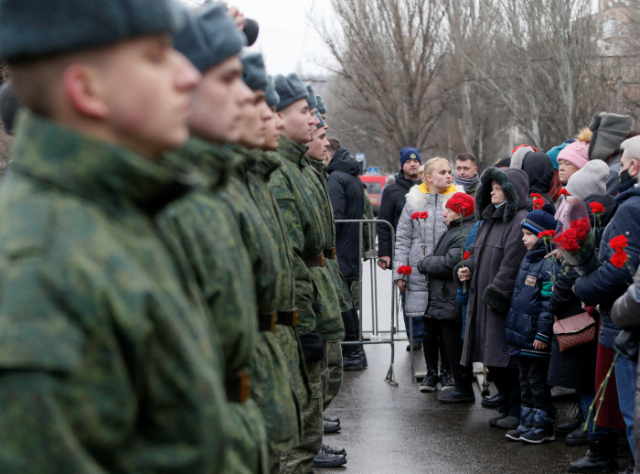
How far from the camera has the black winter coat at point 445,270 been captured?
7148 millimetres

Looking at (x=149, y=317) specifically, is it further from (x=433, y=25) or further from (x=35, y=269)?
(x=433, y=25)

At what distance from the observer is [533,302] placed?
19.4 feet

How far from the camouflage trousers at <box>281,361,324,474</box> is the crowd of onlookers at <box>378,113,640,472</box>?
1494 mm

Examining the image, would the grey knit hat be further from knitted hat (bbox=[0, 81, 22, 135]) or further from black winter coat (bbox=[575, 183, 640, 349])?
knitted hat (bbox=[0, 81, 22, 135])

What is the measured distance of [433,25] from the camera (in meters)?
32.9

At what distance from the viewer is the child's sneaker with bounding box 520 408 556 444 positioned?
6.04 metres

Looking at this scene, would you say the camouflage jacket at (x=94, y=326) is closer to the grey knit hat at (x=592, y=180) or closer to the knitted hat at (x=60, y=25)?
the knitted hat at (x=60, y=25)

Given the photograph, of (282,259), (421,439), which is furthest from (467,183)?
(282,259)

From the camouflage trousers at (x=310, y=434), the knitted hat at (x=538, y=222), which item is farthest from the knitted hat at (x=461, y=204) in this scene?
the camouflage trousers at (x=310, y=434)

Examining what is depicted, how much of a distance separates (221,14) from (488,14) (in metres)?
29.2

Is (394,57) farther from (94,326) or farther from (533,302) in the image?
(94,326)

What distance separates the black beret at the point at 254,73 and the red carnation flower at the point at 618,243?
7.24ft

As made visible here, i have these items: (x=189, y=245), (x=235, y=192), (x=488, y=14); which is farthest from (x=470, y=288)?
(x=488, y=14)

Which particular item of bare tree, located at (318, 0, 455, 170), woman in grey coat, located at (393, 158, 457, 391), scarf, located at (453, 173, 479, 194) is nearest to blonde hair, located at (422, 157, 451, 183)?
woman in grey coat, located at (393, 158, 457, 391)
